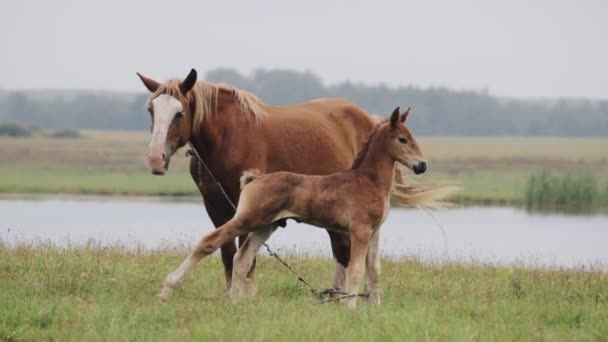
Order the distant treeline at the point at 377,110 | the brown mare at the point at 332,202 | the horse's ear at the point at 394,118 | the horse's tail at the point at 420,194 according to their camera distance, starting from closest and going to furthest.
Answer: the brown mare at the point at 332,202, the horse's ear at the point at 394,118, the horse's tail at the point at 420,194, the distant treeline at the point at 377,110

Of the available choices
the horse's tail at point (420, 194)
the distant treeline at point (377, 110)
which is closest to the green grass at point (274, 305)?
the horse's tail at point (420, 194)

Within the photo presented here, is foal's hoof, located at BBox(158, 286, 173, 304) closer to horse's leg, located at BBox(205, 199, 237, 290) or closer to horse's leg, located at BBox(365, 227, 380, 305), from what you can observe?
horse's leg, located at BBox(205, 199, 237, 290)

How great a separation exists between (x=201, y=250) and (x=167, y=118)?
3.55 feet

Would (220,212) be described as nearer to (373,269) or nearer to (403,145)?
(373,269)

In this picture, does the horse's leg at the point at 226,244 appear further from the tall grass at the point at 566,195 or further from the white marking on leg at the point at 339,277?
the tall grass at the point at 566,195

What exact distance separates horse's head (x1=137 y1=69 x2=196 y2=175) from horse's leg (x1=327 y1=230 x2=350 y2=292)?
165 cm

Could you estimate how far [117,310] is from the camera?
27.1 ft

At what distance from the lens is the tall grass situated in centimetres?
3359

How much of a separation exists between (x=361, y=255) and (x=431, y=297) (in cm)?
131

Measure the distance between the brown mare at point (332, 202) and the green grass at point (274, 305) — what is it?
324 millimetres

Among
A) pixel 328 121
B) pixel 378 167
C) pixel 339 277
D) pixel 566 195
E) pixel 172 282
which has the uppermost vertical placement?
pixel 328 121

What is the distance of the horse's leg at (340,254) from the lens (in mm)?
10484

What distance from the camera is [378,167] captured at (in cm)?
944

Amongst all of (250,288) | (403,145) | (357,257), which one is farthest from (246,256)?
(403,145)
